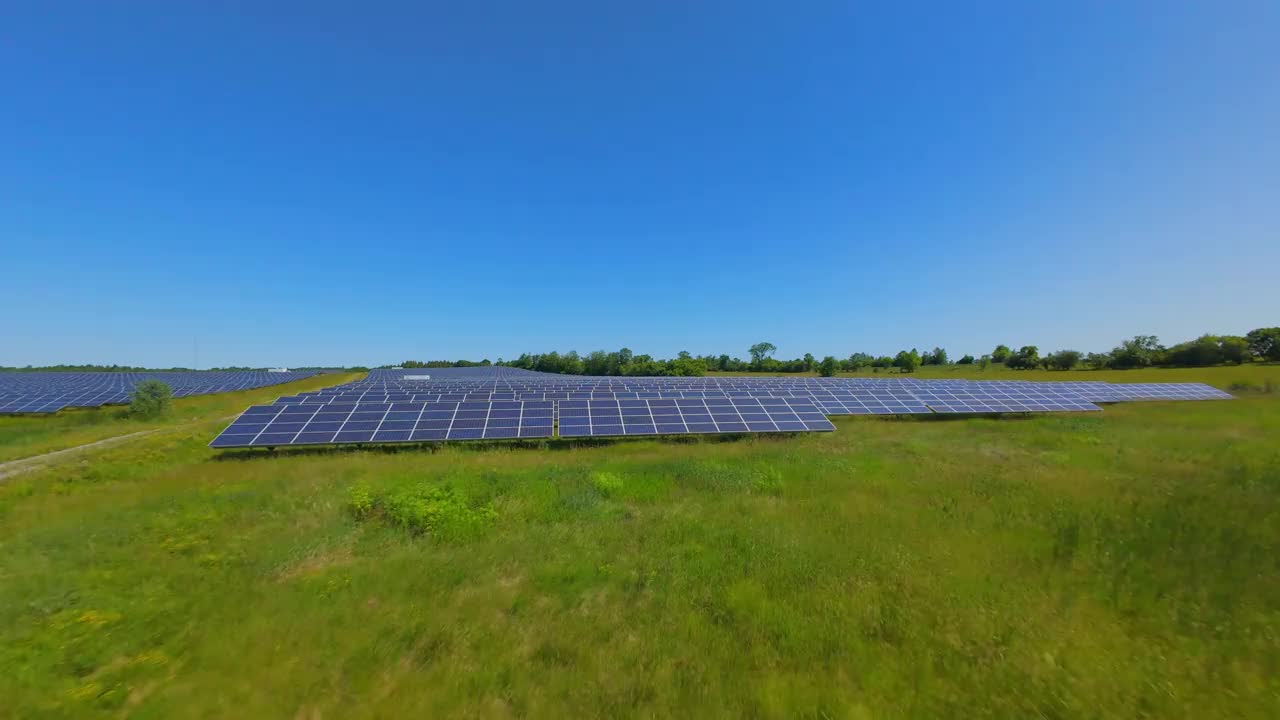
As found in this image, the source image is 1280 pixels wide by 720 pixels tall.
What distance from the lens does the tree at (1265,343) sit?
214 feet

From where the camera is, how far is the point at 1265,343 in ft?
220

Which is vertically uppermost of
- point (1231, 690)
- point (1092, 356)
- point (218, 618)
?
point (1092, 356)

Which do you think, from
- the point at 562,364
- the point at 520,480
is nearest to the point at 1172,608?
the point at 520,480

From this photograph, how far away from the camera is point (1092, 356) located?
264 ft

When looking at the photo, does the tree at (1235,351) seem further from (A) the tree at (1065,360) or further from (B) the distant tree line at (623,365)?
(B) the distant tree line at (623,365)

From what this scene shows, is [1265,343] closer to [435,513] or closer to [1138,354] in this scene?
[1138,354]

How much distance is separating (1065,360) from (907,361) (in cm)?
2736

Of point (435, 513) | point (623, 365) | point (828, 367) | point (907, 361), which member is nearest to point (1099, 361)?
point (907, 361)

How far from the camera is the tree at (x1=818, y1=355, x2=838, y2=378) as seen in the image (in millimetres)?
98894

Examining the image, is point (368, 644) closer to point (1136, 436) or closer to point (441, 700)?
point (441, 700)

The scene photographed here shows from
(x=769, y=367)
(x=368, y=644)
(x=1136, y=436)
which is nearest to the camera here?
(x=368, y=644)

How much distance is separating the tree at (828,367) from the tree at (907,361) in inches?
667

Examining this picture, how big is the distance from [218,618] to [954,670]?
1061 cm

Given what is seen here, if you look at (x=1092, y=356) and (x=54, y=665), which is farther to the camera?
(x=1092, y=356)
